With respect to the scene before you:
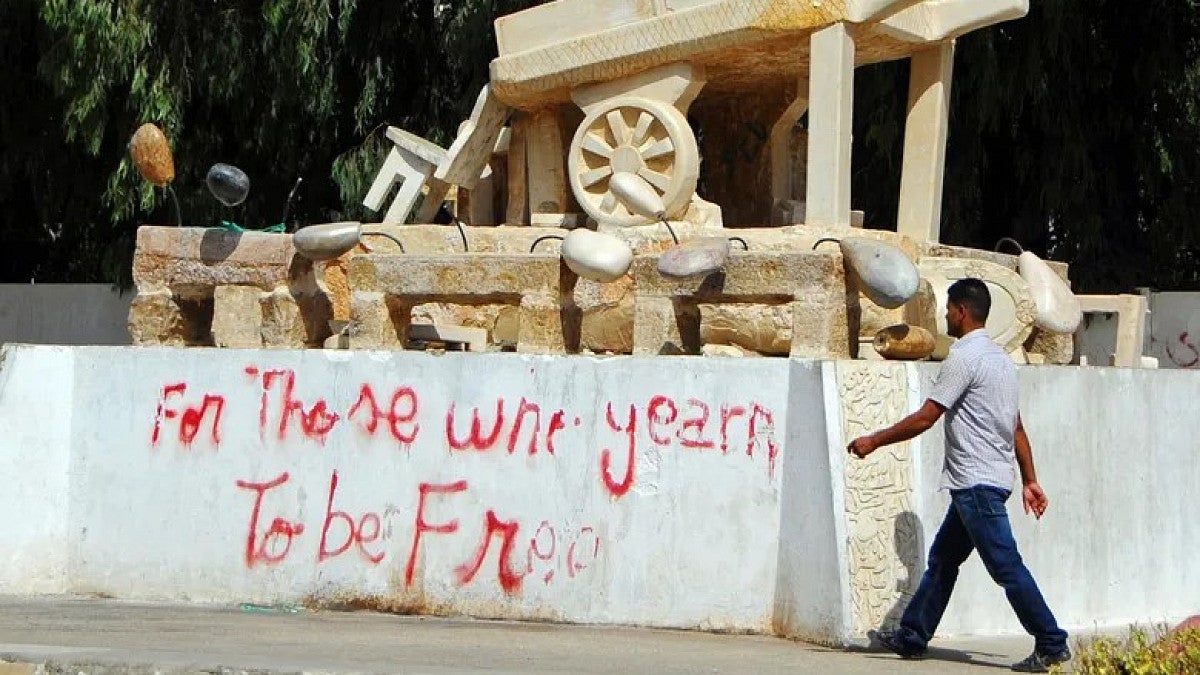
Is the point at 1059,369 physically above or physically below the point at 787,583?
above

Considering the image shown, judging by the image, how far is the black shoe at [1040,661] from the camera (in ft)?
30.0

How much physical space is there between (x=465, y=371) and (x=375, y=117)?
10.2 m

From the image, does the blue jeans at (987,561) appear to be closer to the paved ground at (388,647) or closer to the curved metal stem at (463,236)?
the paved ground at (388,647)

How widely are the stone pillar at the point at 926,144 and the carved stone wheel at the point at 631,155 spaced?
61.0 inches

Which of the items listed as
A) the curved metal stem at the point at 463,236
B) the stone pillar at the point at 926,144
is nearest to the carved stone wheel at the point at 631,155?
the curved metal stem at the point at 463,236

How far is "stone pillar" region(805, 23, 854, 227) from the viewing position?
12.8m

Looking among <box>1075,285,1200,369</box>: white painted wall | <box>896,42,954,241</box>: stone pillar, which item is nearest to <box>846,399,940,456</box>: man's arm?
<box>896,42,954,241</box>: stone pillar

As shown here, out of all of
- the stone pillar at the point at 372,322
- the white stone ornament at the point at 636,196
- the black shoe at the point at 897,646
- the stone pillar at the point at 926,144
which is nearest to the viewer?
the black shoe at the point at 897,646

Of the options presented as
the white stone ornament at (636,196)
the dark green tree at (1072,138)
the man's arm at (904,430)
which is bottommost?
the man's arm at (904,430)

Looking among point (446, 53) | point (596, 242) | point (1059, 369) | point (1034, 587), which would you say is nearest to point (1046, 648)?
point (1034, 587)

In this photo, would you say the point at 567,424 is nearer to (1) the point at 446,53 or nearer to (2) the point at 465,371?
(2) the point at 465,371

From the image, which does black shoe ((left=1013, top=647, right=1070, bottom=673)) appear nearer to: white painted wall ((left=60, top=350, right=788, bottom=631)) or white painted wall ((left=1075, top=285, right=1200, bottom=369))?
white painted wall ((left=60, top=350, right=788, bottom=631))

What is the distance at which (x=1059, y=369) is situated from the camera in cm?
1145

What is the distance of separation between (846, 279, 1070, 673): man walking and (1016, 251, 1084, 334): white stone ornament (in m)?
3.14
